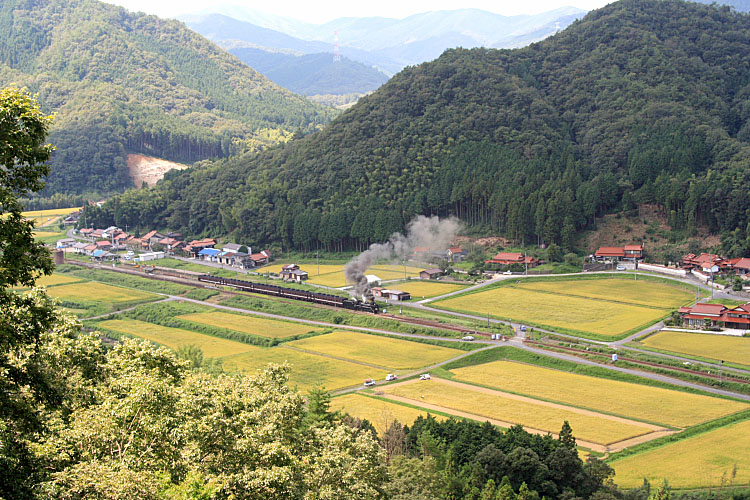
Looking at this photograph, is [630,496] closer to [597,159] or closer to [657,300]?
[657,300]

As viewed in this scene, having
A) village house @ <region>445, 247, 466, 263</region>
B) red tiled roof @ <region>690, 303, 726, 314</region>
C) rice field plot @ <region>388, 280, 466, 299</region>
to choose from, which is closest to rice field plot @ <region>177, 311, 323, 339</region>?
rice field plot @ <region>388, 280, 466, 299</region>

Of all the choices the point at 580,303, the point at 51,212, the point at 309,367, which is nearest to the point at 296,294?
the point at 309,367

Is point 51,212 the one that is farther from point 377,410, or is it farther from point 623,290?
point 377,410

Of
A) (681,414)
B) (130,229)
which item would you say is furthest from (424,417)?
(130,229)

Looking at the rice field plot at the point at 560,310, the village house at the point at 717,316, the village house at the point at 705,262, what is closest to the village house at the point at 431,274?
the rice field plot at the point at 560,310

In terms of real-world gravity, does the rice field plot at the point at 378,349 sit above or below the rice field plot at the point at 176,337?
above

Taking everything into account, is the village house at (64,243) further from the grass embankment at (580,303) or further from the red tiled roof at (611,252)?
the red tiled roof at (611,252)
